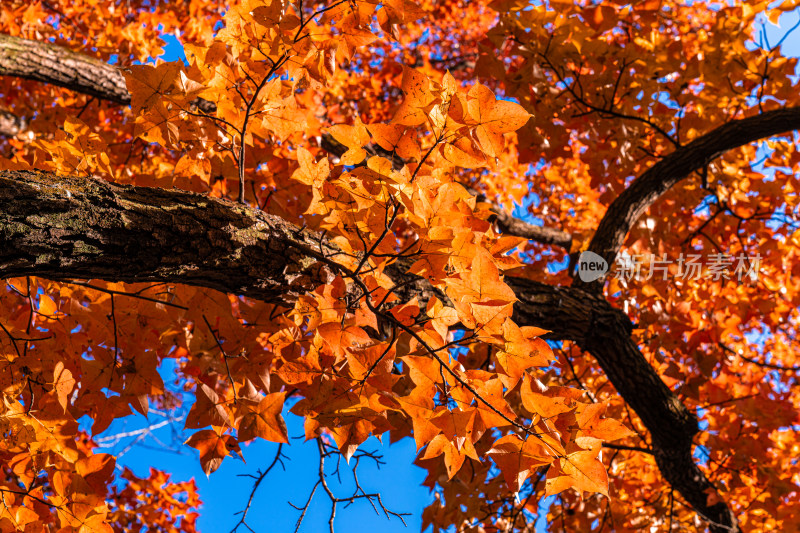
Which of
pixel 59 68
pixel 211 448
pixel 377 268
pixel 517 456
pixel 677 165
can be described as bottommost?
pixel 517 456

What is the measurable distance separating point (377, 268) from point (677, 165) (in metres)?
2.51

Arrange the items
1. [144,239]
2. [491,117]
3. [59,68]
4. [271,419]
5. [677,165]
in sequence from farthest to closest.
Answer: [59,68], [677,165], [271,419], [144,239], [491,117]

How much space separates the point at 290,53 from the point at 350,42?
0.64ft

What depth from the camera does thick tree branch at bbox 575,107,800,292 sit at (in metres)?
2.79

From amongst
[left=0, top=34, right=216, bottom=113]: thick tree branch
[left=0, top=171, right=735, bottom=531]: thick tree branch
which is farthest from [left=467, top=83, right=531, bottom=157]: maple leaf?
[left=0, top=34, right=216, bottom=113]: thick tree branch

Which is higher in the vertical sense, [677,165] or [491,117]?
[677,165]

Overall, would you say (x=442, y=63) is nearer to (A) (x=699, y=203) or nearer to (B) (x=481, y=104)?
(A) (x=699, y=203)

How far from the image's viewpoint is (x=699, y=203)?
3506 mm

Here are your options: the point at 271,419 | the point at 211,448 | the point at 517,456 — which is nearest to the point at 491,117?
the point at 517,456

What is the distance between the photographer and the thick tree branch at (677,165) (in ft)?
9.14

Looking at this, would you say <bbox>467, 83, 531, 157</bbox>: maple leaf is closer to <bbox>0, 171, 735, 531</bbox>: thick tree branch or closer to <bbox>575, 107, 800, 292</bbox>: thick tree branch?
<bbox>0, 171, 735, 531</bbox>: thick tree branch

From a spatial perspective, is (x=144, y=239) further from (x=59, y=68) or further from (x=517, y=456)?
(x=59, y=68)

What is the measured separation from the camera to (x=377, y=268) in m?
1.24

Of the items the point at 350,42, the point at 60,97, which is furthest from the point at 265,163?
the point at 60,97
